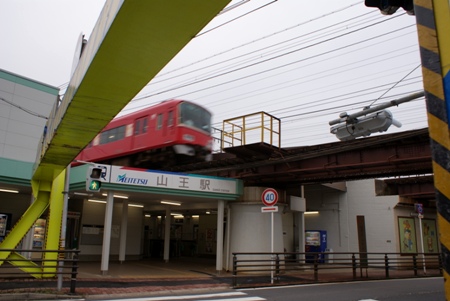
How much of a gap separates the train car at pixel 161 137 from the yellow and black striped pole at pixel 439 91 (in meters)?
15.8

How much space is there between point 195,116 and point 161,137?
1.92 m

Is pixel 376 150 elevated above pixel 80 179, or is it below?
above

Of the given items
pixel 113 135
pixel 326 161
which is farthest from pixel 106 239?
pixel 326 161

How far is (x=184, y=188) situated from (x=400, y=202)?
1568cm

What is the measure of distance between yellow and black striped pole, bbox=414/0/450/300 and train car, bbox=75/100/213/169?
15777 millimetres

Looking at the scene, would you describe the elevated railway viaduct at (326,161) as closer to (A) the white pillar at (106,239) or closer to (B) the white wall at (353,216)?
(B) the white wall at (353,216)

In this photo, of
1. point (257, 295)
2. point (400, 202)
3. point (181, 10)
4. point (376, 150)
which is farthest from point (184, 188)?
point (400, 202)

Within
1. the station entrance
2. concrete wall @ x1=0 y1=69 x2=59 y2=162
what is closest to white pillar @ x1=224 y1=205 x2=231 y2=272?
the station entrance

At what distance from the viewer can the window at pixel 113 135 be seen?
21141mm

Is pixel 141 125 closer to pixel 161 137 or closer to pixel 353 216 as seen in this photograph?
pixel 161 137

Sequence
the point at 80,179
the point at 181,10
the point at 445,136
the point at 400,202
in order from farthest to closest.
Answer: the point at 400,202 → the point at 80,179 → the point at 181,10 → the point at 445,136

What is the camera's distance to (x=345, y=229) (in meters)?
26.8

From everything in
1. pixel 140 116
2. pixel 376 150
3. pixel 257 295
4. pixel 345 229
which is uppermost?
pixel 140 116

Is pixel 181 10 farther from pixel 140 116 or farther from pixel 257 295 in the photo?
pixel 140 116
